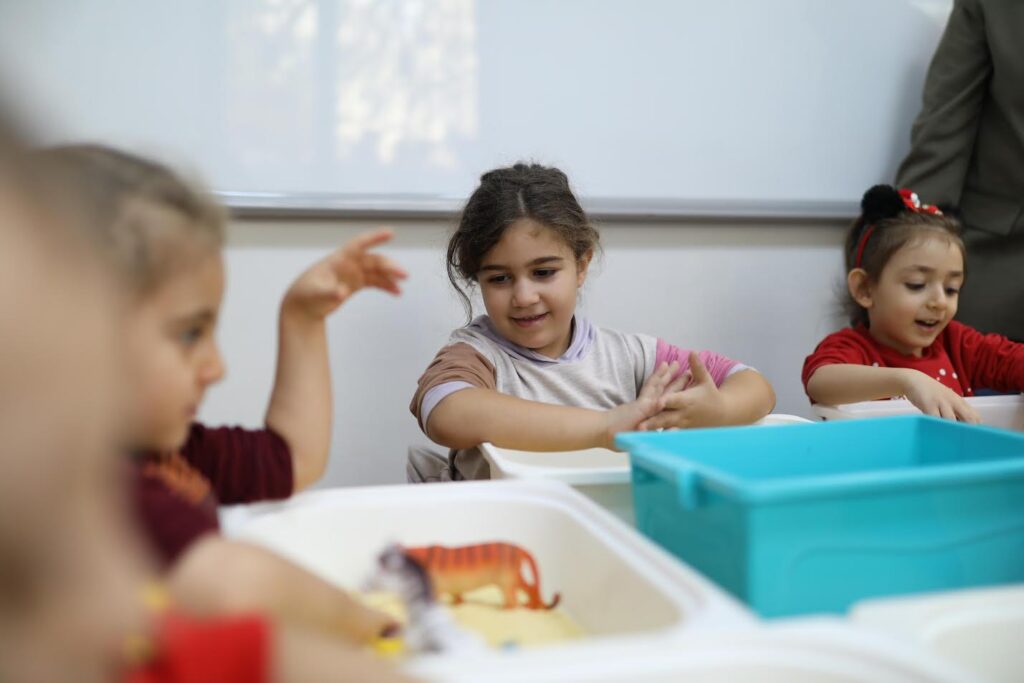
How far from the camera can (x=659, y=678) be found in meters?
0.36

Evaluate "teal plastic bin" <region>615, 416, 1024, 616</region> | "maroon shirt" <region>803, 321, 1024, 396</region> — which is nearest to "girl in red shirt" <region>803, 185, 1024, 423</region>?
"maroon shirt" <region>803, 321, 1024, 396</region>

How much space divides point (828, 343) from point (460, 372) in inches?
27.9

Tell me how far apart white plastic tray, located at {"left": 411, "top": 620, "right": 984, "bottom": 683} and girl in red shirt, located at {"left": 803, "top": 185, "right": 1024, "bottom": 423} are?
929mm

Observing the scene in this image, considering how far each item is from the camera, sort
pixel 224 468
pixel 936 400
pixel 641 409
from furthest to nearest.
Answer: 1. pixel 936 400
2. pixel 641 409
3. pixel 224 468

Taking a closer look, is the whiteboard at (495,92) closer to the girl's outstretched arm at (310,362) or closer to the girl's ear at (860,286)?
the girl's ear at (860,286)

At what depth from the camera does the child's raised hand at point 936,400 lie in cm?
94

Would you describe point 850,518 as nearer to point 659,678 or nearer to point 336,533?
point 659,678

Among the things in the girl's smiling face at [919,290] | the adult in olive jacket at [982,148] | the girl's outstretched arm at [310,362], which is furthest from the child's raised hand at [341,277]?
the adult in olive jacket at [982,148]

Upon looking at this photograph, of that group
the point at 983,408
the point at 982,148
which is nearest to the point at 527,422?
the point at 983,408

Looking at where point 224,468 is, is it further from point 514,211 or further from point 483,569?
point 514,211

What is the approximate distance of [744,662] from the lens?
38 centimetres

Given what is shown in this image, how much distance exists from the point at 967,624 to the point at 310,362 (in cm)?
48

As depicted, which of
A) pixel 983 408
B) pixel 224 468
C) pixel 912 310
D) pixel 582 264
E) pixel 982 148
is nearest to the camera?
pixel 224 468

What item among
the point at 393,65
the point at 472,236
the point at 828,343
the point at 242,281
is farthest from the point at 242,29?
the point at 828,343
